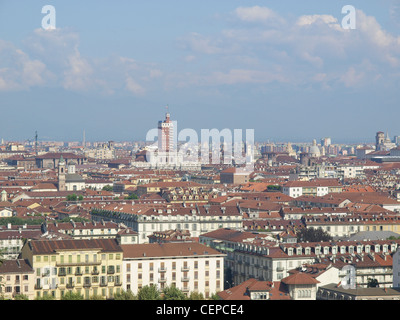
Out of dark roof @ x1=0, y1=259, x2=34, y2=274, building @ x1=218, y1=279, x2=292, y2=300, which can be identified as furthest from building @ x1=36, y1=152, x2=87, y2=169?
building @ x1=218, y1=279, x2=292, y2=300

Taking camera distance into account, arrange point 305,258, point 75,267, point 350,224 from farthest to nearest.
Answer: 1. point 350,224
2. point 305,258
3. point 75,267

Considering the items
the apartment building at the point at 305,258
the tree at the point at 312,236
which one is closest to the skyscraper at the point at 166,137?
the tree at the point at 312,236

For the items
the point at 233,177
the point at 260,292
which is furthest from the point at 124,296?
the point at 233,177

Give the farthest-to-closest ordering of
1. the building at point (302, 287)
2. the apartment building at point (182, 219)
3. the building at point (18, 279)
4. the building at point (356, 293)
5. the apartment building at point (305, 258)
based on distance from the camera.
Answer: the apartment building at point (182, 219)
the apartment building at point (305, 258)
the building at point (302, 287)
the building at point (18, 279)
the building at point (356, 293)

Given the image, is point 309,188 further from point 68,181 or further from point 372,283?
point 372,283

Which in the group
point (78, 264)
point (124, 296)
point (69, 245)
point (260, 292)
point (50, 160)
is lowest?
point (260, 292)

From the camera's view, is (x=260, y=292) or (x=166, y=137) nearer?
(x=260, y=292)

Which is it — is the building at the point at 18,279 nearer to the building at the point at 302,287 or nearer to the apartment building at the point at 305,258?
the building at the point at 302,287

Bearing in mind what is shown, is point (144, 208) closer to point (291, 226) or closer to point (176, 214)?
point (176, 214)
